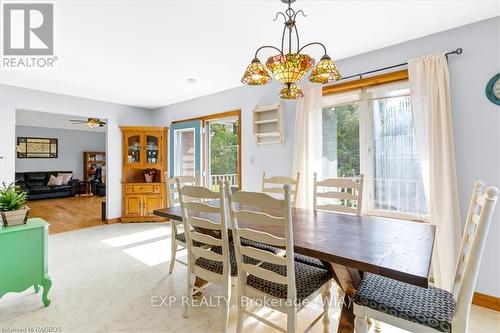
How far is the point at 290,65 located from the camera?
1576mm

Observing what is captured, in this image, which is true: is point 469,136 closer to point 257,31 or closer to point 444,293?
point 444,293

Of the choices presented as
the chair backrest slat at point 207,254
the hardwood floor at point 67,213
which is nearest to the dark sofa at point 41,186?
the hardwood floor at point 67,213

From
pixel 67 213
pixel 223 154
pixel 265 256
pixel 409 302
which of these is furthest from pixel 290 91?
pixel 67 213

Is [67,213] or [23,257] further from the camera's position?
[67,213]

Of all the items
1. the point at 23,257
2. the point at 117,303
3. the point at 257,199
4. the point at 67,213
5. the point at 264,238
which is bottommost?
the point at 117,303

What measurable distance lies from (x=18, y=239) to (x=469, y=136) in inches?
151

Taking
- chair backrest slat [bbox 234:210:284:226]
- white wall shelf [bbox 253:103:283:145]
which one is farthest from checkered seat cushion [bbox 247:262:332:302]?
white wall shelf [bbox 253:103:283:145]

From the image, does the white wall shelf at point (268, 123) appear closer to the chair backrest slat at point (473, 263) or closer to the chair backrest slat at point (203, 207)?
the chair backrest slat at point (203, 207)

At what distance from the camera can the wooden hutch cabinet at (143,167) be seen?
5000 mm

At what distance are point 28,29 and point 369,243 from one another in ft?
10.6

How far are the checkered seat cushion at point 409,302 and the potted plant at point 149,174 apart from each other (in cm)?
477

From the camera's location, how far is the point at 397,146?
8.66ft

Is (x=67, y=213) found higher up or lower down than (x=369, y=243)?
lower down

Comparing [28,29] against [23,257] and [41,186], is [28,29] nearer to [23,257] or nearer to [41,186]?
[23,257]
